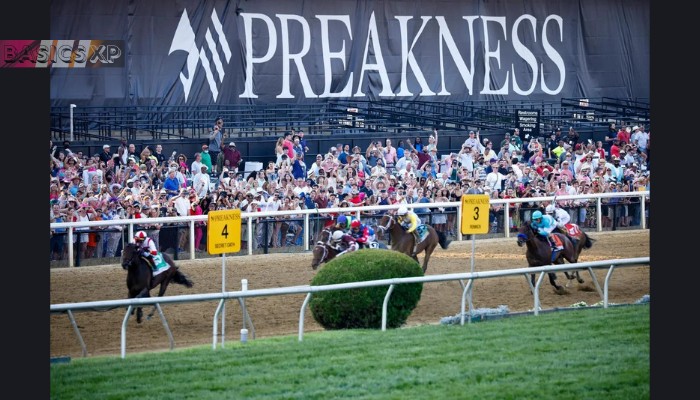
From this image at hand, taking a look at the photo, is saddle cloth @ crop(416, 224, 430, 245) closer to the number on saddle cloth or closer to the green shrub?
the green shrub

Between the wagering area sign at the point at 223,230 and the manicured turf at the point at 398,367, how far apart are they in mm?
1068

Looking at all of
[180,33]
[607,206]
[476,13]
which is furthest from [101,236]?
[476,13]

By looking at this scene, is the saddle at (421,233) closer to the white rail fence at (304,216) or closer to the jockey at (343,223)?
the white rail fence at (304,216)

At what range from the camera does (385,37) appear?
28906 mm

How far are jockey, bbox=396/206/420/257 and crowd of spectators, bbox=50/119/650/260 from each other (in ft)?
5.53

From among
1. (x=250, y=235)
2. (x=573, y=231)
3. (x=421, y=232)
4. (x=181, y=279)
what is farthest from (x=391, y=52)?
(x=181, y=279)

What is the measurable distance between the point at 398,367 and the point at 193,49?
733 inches

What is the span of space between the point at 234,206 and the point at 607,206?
7.87 meters

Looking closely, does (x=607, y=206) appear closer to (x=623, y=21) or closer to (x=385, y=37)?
(x=385, y=37)

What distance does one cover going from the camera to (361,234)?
14469 millimetres

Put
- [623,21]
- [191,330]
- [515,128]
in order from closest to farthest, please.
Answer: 1. [191,330]
2. [515,128]
3. [623,21]

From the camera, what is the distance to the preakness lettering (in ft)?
88.9

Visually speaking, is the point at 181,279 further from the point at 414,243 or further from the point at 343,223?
the point at 414,243

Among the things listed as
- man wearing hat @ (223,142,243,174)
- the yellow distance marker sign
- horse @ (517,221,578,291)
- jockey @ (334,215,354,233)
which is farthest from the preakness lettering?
the yellow distance marker sign
